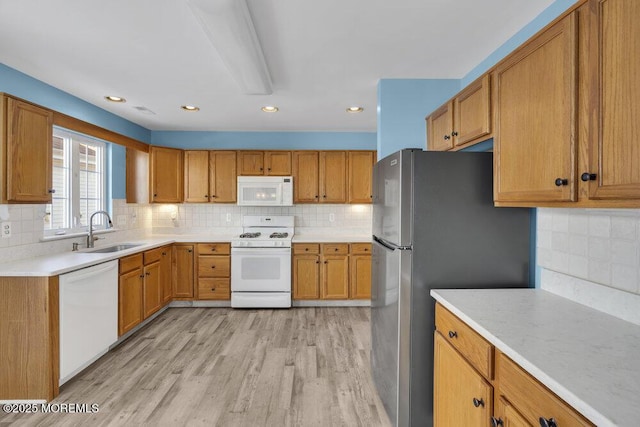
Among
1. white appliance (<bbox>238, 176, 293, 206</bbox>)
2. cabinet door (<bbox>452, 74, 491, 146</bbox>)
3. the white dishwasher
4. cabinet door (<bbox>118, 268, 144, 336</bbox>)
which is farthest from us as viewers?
white appliance (<bbox>238, 176, 293, 206</bbox>)

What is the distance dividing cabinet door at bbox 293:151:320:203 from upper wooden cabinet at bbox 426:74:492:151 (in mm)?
2220

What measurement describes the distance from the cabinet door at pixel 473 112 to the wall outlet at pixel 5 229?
11.0 feet

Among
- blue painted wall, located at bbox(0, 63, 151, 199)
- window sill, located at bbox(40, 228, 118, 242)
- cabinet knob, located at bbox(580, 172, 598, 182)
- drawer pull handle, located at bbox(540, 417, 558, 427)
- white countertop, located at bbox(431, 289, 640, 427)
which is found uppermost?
blue painted wall, located at bbox(0, 63, 151, 199)

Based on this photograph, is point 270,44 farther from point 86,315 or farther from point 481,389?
point 86,315

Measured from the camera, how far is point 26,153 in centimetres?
219

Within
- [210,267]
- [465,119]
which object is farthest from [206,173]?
[465,119]

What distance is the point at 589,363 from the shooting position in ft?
2.93

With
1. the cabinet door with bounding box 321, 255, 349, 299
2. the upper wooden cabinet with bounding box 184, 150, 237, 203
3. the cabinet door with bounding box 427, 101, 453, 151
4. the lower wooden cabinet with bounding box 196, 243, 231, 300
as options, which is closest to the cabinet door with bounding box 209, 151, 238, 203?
the upper wooden cabinet with bounding box 184, 150, 237, 203

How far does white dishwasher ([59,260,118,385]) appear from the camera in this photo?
222 centimetres

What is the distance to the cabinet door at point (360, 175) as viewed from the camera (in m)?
4.37

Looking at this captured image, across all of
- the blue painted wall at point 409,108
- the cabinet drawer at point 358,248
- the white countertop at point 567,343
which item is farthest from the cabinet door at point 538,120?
the cabinet drawer at point 358,248

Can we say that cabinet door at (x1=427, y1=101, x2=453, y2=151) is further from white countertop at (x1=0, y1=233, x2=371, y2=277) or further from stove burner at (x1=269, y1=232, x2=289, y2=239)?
stove burner at (x1=269, y1=232, x2=289, y2=239)

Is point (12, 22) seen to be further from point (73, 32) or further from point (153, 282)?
point (153, 282)

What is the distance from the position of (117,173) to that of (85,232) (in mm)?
875
